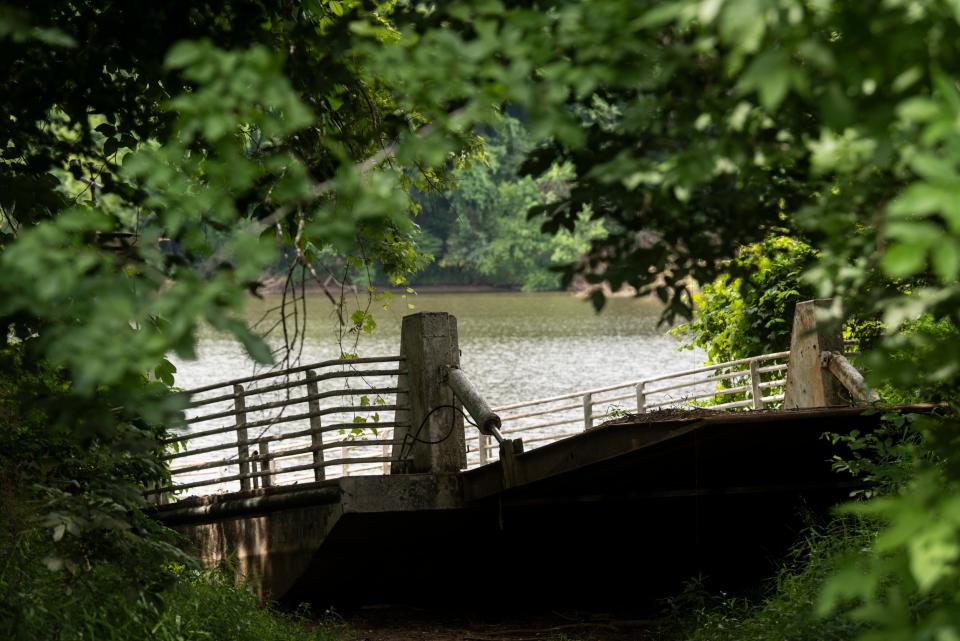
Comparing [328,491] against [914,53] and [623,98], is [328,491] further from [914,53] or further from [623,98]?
[914,53]

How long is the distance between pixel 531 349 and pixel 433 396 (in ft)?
101

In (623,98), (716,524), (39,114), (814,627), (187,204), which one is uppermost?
(39,114)

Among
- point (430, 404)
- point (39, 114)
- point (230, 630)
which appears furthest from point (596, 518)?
point (39, 114)

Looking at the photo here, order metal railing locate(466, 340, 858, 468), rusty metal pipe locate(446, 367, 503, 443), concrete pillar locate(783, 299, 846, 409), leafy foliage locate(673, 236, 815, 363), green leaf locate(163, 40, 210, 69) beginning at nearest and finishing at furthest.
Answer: green leaf locate(163, 40, 210, 69), rusty metal pipe locate(446, 367, 503, 443), concrete pillar locate(783, 299, 846, 409), metal railing locate(466, 340, 858, 468), leafy foliage locate(673, 236, 815, 363)

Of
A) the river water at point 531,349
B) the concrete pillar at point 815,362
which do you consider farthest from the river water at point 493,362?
the concrete pillar at point 815,362

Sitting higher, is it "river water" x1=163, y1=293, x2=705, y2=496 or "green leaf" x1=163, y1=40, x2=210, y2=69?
"river water" x1=163, y1=293, x2=705, y2=496

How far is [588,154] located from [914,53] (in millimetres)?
1561

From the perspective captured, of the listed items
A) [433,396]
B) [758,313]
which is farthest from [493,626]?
[758,313]

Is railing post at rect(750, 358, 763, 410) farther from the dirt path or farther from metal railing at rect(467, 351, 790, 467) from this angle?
the dirt path

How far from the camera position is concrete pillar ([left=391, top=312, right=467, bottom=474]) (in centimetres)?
1077

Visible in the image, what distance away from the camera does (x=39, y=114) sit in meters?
6.39

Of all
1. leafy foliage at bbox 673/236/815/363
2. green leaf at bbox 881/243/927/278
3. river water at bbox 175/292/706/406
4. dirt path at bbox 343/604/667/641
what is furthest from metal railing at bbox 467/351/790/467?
river water at bbox 175/292/706/406

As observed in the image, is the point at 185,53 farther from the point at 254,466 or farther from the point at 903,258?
the point at 254,466

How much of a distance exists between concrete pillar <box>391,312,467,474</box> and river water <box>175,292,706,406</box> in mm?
13922
